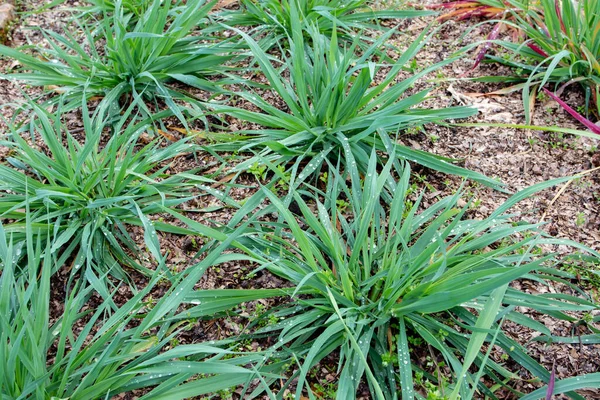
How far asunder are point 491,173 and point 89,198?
157cm

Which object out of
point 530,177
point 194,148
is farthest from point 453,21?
point 194,148

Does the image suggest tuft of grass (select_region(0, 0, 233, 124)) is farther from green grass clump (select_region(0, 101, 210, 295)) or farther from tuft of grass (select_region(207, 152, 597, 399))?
tuft of grass (select_region(207, 152, 597, 399))

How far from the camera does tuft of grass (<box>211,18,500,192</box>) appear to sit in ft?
6.81

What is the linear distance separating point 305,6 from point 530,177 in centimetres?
128

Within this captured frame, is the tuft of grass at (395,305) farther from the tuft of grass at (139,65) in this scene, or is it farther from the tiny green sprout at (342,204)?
the tuft of grass at (139,65)

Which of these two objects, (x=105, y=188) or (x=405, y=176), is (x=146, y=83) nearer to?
(x=105, y=188)

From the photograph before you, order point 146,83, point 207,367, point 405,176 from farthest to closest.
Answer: point 146,83, point 405,176, point 207,367

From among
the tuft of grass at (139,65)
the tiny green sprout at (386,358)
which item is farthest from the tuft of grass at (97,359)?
the tuft of grass at (139,65)

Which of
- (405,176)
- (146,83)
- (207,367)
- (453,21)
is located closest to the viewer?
(207,367)

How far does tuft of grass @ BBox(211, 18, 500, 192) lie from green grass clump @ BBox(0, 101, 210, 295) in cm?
35

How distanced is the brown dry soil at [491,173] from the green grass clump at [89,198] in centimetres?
9

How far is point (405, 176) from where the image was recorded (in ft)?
6.10

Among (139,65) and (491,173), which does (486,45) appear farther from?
(139,65)

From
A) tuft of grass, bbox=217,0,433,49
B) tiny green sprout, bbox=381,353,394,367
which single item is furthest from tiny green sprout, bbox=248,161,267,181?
tiny green sprout, bbox=381,353,394,367
